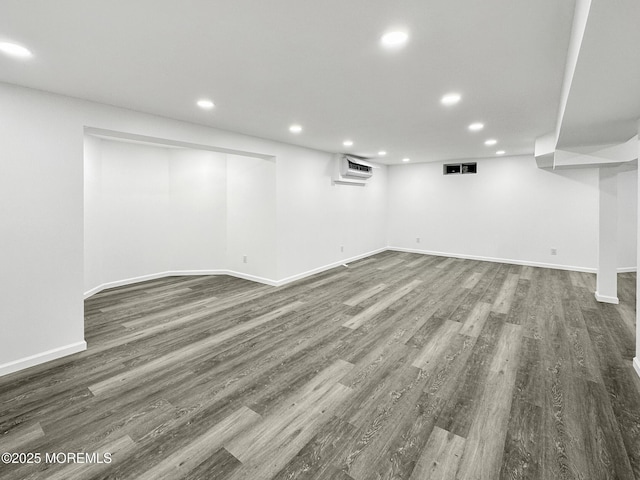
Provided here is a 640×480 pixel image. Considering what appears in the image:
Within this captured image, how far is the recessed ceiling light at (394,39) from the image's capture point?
1.78m

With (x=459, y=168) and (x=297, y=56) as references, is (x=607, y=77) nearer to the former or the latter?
(x=297, y=56)

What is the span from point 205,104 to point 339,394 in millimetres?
2999

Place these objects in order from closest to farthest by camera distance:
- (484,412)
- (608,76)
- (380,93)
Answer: (608,76) < (484,412) < (380,93)

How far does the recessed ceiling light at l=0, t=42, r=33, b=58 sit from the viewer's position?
6.22 feet

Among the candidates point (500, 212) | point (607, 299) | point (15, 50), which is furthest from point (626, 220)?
point (15, 50)

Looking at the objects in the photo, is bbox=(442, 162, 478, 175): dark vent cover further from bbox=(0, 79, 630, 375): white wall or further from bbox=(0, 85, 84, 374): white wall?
bbox=(0, 85, 84, 374): white wall

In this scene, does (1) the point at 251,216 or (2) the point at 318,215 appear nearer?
(1) the point at 251,216

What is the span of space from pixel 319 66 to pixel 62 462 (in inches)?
117

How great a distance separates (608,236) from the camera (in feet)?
13.4

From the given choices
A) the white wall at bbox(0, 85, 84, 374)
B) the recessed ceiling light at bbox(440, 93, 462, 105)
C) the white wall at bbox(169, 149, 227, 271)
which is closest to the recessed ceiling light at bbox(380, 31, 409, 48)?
the recessed ceiling light at bbox(440, 93, 462, 105)

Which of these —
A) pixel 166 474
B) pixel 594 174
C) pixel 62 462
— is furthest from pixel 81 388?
pixel 594 174

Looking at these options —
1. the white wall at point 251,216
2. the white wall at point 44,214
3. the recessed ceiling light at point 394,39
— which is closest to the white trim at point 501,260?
the white wall at point 251,216

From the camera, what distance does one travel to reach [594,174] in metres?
5.80

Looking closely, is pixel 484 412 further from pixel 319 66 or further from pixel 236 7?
pixel 236 7
